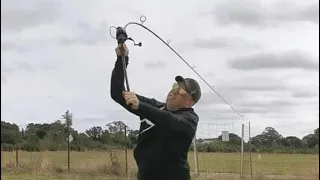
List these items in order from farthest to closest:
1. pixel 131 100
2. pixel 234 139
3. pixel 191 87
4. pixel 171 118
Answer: pixel 234 139, pixel 191 87, pixel 171 118, pixel 131 100

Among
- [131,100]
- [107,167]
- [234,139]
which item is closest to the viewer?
[131,100]

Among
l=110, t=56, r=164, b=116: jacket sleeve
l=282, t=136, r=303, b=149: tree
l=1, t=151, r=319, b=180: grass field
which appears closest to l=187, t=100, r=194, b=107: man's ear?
l=110, t=56, r=164, b=116: jacket sleeve

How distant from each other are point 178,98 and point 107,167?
46.8 feet

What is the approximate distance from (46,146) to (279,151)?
29.8 feet

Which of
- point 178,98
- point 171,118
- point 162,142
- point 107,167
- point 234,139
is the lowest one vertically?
point 107,167

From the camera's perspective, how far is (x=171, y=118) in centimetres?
298

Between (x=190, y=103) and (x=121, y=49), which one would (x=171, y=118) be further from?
(x=121, y=49)

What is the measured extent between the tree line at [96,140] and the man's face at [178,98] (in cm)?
1351

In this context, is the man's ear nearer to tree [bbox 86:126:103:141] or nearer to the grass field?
the grass field

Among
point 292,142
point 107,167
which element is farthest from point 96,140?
point 292,142

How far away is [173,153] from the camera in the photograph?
10.2 feet

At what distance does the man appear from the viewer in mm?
3057

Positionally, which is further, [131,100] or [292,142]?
[292,142]

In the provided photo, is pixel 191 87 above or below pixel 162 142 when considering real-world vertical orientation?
above
